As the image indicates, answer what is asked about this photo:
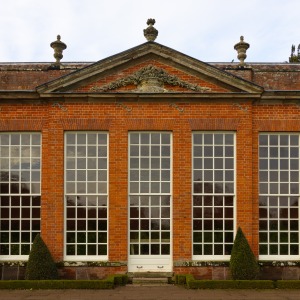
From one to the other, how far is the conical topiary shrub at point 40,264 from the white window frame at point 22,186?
0.97m

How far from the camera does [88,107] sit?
50.1ft

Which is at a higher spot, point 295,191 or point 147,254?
point 295,191

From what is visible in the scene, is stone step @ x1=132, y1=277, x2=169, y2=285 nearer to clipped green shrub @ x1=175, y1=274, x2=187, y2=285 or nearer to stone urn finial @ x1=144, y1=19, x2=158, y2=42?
clipped green shrub @ x1=175, y1=274, x2=187, y2=285

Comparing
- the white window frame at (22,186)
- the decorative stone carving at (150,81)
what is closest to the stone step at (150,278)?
the white window frame at (22,186)

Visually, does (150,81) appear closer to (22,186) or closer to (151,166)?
(151,166)

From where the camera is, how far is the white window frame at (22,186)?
1519 centimetres

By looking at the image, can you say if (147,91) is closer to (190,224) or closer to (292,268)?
(190,224)

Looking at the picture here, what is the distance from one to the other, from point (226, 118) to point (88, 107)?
475 cm

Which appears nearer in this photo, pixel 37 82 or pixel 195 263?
pixel 195 263

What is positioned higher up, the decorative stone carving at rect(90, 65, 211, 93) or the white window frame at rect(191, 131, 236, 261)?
the decorative stone carving at rect(90, 65, 211, 93)

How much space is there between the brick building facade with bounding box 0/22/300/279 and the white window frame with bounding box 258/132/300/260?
1.4 inches

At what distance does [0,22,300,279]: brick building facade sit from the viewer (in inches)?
592

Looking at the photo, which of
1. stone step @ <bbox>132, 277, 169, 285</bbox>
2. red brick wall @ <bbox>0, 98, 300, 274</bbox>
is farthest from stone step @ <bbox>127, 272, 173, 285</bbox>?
red brick wall @ <bbox>0, 98, 300, 274</bbox>

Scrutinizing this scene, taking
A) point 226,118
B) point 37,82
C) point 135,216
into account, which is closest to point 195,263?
point 135,216
